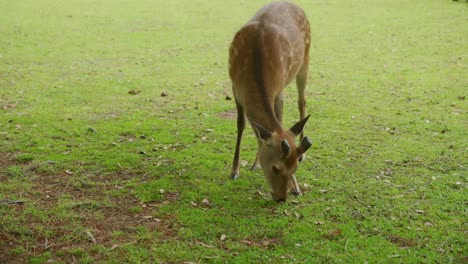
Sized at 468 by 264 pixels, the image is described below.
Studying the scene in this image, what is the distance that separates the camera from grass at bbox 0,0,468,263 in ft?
13.4

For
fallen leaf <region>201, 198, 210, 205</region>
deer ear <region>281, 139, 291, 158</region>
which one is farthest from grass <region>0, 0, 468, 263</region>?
deer ear <region>281, 139, 291, 158</region>

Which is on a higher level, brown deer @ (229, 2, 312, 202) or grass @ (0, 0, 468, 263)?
brown deer @ (229, 2, 312, 202)

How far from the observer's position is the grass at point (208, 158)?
4078 millimetres

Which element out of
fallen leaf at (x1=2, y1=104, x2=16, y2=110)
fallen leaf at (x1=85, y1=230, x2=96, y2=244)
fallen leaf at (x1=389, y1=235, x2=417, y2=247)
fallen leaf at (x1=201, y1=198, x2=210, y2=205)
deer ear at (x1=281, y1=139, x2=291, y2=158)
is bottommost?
fallen leaf at (x1=2, y1=104, x2=16, y2=110)

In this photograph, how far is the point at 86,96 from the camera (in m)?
7.95

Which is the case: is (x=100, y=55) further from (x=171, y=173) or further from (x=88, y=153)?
(x=171, y=173)

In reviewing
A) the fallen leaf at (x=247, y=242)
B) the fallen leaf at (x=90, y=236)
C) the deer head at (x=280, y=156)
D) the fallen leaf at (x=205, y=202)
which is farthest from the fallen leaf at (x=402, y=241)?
the fallen leaf at (x=90, y=236)

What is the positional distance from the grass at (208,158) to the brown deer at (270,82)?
1.35 ft

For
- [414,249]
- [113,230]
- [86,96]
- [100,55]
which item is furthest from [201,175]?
[100,55]

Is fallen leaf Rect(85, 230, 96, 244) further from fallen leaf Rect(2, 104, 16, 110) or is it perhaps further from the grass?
fallen leaf Rect(2, 104, 16, 110)

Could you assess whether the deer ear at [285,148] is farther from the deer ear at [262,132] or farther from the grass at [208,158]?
the grass at [208,158]

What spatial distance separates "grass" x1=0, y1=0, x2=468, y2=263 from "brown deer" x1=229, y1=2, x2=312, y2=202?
41cm

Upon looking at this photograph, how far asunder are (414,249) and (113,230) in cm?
236

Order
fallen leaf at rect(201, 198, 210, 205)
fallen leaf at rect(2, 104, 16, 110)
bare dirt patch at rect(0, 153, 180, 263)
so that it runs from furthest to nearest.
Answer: fallen leaf at rect(2, 104, 16, 110), fallen leaf at rect(201, 198, 210, 205), bare dirt patch at rect(0, 153, 180, 263)
